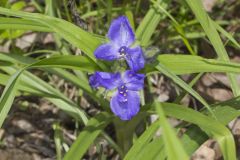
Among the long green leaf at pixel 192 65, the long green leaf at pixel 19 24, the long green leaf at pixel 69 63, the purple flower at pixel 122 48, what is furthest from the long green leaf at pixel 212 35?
the long green leaf at pixel 19 24

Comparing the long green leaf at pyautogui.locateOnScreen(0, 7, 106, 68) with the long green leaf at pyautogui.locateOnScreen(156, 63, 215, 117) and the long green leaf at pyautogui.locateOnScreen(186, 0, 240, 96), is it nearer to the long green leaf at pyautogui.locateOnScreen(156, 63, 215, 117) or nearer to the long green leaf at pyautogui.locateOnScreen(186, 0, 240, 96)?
the long green leaf at pyautogui.locateOnScreen(156, 63, 215, 117)

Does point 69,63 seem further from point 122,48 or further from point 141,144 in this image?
point 141,144

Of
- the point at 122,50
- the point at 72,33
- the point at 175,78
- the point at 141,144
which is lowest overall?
the point at 141,144

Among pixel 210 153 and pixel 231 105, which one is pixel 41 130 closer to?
pixel 210 153

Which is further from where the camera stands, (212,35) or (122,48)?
(212,35)

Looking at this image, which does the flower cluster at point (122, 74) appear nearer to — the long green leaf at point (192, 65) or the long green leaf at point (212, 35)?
the long green leaf at point (192, 65)

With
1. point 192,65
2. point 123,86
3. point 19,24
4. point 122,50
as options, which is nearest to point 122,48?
point 122,50

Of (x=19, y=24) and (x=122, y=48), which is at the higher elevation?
(x=19, y=24)

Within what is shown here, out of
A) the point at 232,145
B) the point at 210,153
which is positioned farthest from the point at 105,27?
the point at 232,145
